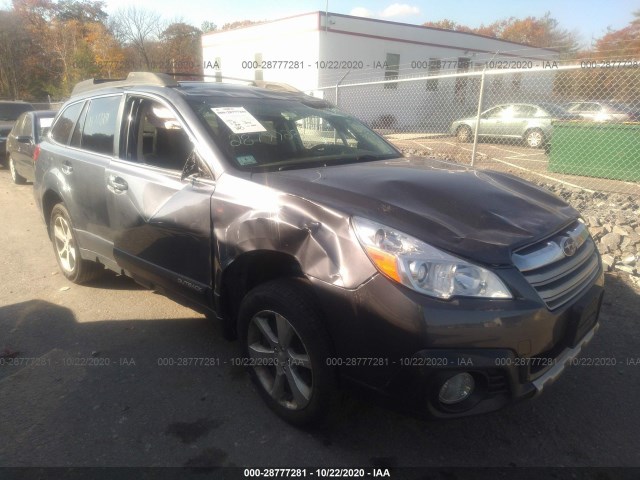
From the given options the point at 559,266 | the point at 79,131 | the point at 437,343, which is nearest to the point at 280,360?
the point at 437,343

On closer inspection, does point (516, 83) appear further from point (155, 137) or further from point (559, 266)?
point (559, 266)

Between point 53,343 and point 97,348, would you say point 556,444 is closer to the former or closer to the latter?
point 97,348

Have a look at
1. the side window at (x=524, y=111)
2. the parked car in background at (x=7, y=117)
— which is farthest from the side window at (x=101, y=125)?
the side window at (x=524, y=111)

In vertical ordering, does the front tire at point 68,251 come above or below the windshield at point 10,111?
→ below

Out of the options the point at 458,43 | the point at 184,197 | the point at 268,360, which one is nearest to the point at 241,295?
the point at 268,360

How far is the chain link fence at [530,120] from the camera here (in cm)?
850

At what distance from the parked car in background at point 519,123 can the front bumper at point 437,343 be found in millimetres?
11841

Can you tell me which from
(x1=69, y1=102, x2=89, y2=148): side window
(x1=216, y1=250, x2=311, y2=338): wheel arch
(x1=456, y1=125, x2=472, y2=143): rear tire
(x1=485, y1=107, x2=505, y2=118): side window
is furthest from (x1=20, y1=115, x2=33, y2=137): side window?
(x1=485, y1=107, x2=505, y2=118): side window

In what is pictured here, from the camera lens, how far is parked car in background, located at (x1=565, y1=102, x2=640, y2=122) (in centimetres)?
1005

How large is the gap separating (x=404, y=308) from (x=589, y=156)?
8.92 metres

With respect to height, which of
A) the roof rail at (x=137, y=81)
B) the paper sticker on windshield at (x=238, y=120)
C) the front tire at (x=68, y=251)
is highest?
the roof rail at (x=137, y=81)

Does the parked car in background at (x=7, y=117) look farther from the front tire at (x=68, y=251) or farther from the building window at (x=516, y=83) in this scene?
the building window at (x=516, y=83)

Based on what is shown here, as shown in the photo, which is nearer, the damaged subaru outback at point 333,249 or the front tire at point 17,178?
the damaged subaru outback at point 333,249

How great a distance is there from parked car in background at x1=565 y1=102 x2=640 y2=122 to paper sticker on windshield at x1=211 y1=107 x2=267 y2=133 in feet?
31.2
